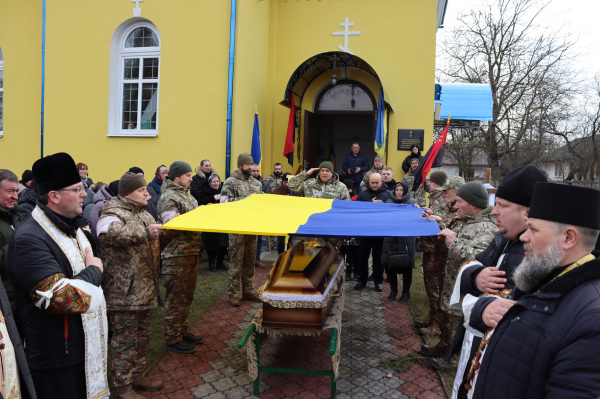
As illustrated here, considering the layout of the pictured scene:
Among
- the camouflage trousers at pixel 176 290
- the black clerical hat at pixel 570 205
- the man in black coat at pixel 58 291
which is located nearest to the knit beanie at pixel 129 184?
the man in black coat at pixel 58 291

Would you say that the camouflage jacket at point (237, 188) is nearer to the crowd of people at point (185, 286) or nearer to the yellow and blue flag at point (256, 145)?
the crowd of people at point (185, 286)

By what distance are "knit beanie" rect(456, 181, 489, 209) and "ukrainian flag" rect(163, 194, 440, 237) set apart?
0.37m

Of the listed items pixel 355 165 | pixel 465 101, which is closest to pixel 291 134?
pixel 355 165

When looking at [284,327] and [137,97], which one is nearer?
[284,327]

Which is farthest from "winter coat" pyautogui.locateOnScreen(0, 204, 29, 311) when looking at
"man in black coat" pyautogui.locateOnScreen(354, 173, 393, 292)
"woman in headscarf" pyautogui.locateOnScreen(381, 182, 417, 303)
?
"man in black coat" pyautogui.locateOnScreen(354, 173, 393, 292)

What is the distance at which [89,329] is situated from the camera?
2654 mm

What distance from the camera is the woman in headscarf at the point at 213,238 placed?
781 cm

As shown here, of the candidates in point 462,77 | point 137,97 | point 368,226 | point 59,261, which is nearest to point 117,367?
point 59,261

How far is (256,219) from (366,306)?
2949 mm

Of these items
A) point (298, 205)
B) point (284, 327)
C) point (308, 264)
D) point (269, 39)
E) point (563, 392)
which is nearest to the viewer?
point (563, 392)

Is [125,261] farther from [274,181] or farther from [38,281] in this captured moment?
[274,181]

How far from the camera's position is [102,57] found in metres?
10.1

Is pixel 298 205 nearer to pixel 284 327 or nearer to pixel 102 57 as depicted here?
pixel 284 327

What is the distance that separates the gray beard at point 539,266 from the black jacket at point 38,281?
7.55ft
